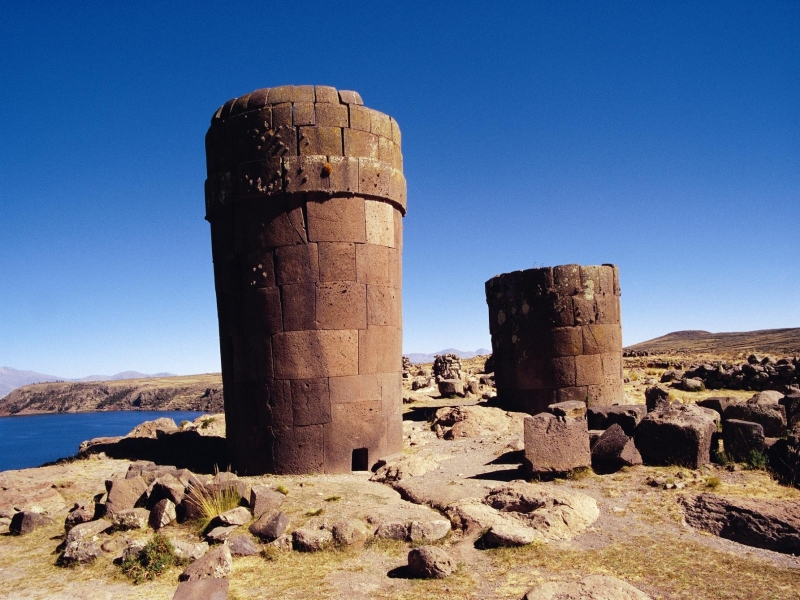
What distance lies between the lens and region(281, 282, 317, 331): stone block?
8719mm

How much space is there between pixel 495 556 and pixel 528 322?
8.55 metres

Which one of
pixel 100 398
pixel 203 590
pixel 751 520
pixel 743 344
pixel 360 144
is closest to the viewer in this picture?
pixel 203 590

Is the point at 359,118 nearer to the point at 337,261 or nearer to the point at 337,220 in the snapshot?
the point at 337,220

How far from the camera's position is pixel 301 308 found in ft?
28.7

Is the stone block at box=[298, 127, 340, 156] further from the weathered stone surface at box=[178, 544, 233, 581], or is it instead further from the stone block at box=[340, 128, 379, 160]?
the weathered stone surface at box=[178, 544, 233, 581]

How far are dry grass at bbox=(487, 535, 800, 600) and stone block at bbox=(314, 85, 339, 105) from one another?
6.74m

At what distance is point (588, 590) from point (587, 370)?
366 inches

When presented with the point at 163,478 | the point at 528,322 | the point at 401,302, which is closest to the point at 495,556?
the point at 163,478

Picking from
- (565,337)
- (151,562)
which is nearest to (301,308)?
(151,562)

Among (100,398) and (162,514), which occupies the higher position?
(162,514)

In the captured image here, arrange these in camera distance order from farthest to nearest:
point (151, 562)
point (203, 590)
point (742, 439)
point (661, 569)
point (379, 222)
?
point (379, 222)
point (742, 439)
point (151, 562)
point (661, 569)
point (203, 590)

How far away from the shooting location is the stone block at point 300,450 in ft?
28.4

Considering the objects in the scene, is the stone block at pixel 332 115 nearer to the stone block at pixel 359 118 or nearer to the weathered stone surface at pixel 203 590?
the stone block at pixel 359 118

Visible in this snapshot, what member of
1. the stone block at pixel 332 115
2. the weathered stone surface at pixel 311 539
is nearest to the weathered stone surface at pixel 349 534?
the weathered stone surface at pixel 311 539
